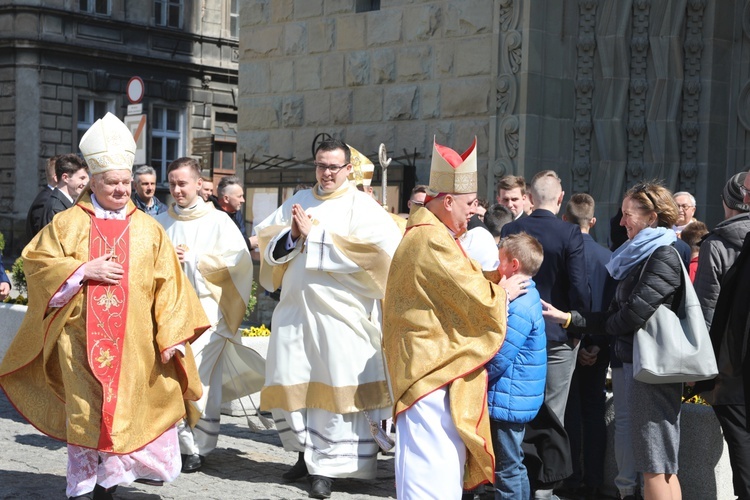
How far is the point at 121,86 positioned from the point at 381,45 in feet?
62.8

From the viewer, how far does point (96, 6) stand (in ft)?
A: 99.4

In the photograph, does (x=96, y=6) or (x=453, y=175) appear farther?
(x=96, y=6)

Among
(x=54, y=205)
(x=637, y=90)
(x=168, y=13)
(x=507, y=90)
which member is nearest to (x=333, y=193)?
(x=54, y=205)

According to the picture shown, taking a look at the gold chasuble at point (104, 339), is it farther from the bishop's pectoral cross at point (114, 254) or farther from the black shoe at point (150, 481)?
the black shoe at point (150, 481)

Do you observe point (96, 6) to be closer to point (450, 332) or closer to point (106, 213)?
point (106, 213)

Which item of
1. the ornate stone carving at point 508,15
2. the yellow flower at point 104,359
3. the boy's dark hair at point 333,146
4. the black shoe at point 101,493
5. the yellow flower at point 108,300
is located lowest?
the black shoe at point 101,493

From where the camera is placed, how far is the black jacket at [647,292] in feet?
19.3

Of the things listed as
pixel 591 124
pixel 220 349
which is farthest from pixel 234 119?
pixel 220 349

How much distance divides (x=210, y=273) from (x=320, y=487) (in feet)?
5.61

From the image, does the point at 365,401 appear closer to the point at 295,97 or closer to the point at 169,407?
the point at 169,407

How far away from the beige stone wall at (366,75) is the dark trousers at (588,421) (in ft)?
15.1

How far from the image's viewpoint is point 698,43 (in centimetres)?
1127

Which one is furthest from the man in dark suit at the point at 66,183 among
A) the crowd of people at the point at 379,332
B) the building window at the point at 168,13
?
the building window at the point at 168,13

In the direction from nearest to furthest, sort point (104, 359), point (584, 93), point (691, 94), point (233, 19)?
point (104, 359)
point (691, 94)
point (584, 93)
point (233, 19)
